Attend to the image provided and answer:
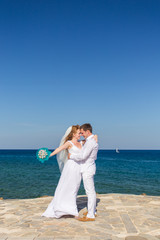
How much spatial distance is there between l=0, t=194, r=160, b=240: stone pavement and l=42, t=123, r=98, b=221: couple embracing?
27 cm

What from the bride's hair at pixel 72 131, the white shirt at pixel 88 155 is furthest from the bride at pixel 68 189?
the white shirt at pixel 88 155

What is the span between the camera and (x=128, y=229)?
5.71 m

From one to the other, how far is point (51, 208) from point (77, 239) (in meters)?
2.01

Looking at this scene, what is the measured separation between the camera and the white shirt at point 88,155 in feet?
20.4

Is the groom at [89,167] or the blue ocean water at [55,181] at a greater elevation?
the groom at [89,167]

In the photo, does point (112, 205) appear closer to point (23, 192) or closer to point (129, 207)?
point (129, 207)

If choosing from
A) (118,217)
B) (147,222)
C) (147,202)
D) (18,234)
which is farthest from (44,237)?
(147,202)

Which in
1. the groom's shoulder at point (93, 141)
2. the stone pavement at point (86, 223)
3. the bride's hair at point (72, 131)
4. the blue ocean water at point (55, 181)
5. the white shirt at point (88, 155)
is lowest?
the blue ocean water at point (55, 181)

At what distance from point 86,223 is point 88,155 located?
183cm

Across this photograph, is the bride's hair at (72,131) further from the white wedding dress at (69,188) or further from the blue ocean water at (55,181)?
the blue ocean water at (55,181)

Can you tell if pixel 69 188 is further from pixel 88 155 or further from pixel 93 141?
pixel 93 141

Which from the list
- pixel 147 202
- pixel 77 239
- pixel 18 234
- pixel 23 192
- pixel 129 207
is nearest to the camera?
pixel 77 239

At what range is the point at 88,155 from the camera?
623cm

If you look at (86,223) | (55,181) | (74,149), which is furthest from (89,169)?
(55,181)
